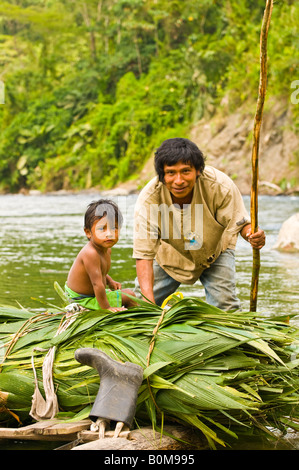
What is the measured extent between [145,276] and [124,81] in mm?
33556

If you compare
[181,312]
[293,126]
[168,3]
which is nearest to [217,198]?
[181,312]

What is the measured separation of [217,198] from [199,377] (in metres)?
1.64

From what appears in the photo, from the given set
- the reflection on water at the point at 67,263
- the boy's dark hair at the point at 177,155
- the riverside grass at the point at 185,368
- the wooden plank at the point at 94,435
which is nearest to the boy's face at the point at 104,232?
the boy's dark hair at the point at 177,155

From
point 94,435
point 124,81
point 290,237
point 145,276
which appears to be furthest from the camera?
point 124,81

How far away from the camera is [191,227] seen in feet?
13.7

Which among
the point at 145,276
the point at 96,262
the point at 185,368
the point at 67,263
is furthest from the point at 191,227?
the point at 67,263

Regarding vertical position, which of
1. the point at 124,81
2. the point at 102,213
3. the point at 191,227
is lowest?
the point at 191,227

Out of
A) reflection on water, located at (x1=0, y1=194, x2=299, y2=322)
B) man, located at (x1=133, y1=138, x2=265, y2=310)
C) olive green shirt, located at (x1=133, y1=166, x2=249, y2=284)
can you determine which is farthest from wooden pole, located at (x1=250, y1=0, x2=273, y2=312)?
reflection on water, located at (x1=0, y1=194, x2=299, y2=322)

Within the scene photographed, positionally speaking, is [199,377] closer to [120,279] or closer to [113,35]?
[120,279]

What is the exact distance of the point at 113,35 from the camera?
39.6 metres

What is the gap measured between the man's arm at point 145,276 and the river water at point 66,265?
641 millimetres

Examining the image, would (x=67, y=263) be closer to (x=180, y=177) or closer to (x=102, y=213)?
(x=102, y=213)

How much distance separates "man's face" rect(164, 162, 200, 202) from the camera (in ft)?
12.1

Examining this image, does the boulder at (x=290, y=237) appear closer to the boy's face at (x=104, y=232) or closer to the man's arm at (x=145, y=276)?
the man's arm at (x=145, y=276)
